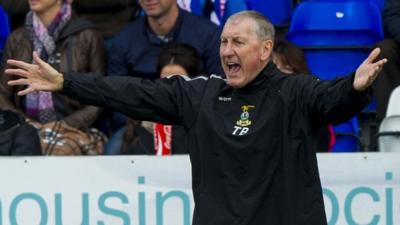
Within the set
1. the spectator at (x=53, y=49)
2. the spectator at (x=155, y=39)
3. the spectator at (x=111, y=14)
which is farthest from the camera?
the spectator at (x=111, y=14)

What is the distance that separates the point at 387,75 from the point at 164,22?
1724mm

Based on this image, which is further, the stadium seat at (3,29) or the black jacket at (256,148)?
the stadium seat at (3,29)

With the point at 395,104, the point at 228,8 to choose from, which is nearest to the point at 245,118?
the point at 395,104

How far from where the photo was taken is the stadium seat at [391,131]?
7598 millimetres

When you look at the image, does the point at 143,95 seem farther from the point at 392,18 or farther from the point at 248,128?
the point at 392,18

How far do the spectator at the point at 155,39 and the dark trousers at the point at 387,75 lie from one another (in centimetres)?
123

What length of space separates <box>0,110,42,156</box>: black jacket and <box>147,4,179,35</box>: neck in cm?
158

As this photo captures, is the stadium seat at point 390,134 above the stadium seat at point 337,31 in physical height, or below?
below

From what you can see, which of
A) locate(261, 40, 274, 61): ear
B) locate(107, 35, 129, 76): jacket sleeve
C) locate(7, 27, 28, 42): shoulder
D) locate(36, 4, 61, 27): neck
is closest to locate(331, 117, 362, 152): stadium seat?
locate(107, 35, 129, 76): jacket sleeve

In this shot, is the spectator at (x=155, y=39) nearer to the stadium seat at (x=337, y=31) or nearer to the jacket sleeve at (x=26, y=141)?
the stadium seat at (x=337, y=31)

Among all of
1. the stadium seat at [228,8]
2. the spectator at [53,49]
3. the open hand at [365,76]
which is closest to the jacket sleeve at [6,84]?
the spectator at [53,49]

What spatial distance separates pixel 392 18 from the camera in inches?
363

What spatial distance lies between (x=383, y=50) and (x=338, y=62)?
1.36 feet

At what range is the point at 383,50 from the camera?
8.85 meters
